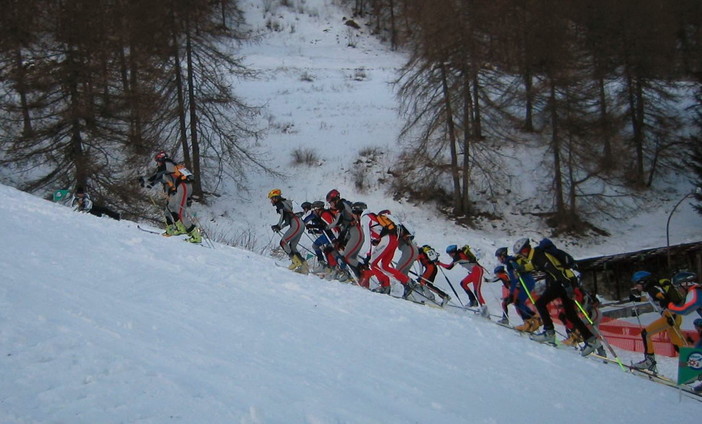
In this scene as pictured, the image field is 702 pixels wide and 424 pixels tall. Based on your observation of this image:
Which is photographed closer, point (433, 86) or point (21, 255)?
point (21, 255)

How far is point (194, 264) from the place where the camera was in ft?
30.7

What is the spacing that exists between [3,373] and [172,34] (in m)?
22.6

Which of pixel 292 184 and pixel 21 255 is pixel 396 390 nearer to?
pixel 21 255

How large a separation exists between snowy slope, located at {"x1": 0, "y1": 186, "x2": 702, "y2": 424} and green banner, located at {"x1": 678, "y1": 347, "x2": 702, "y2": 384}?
3.73 feet

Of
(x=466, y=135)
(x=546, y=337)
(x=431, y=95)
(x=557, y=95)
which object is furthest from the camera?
(x=557, y=95)

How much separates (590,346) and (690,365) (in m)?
1.56

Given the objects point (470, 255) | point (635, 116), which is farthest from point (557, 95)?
point (470, 255)

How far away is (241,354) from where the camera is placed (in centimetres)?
538

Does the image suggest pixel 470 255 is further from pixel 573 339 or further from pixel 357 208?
pixel 573 339

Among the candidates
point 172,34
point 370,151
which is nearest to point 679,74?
point 370,151

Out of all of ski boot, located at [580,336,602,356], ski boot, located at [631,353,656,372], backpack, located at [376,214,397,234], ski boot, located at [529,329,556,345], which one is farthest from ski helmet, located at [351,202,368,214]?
ski boot, located at [631,353,656,372]

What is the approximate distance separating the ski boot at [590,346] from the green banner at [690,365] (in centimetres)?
129

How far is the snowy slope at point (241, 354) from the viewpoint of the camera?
4105mm

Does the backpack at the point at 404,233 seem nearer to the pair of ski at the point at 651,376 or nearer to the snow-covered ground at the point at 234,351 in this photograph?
the snow-covered ground at the point at 234,351
